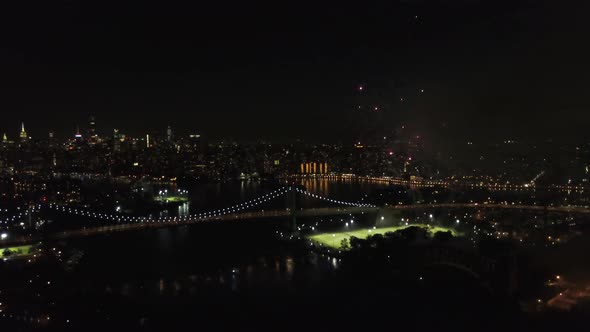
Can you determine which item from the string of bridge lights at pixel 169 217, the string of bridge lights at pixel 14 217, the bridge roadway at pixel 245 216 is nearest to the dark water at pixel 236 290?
the bridge roadway at pixel 245 216

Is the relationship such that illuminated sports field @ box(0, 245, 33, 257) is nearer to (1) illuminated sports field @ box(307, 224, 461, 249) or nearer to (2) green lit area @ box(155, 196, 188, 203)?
(1) illuminated sports field @ box(307, 224, 461, 249)


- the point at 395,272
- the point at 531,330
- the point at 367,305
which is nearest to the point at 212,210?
the point at 395,272

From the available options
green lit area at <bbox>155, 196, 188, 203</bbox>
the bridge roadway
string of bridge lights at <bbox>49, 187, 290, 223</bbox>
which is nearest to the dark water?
the bridge roadway

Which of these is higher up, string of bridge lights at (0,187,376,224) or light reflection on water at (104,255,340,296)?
string of bridge lights at (0,187,376,224)

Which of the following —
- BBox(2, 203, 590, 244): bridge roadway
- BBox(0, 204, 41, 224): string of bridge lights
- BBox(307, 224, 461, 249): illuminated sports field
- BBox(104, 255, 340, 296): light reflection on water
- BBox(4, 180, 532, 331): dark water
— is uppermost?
BBox(2, 203, 590, 244): bridge roadway

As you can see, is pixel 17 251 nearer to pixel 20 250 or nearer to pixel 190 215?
pixel 20 250

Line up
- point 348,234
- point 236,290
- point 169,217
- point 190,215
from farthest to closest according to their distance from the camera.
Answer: point 169,217 → point 190,215 → point 348,234 → point 236,290

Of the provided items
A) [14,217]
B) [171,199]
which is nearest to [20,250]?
[14,217]

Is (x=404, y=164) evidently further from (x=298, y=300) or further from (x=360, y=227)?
(x=298, y=300)

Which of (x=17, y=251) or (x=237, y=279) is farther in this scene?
(x=17, y=251)
